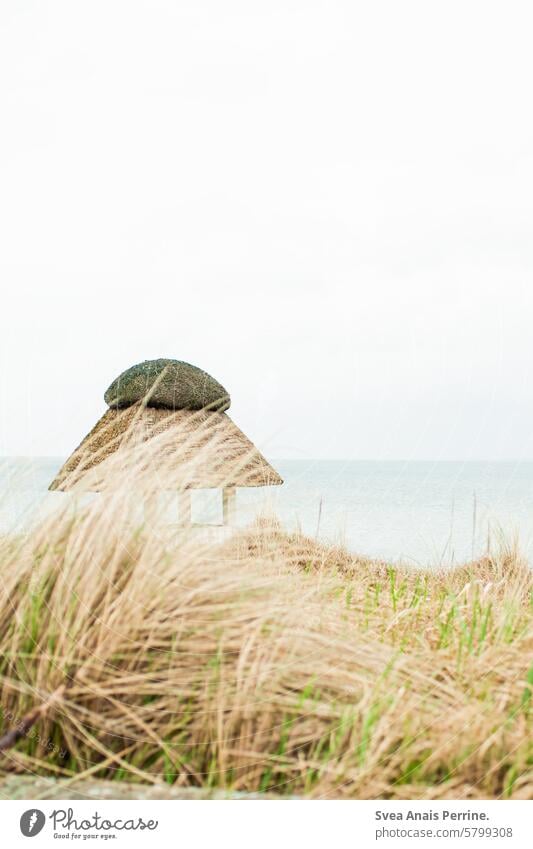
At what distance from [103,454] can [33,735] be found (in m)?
6.70

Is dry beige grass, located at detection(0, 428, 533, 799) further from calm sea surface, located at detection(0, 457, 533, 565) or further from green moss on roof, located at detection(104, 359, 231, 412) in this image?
green moss on roof, located at detection(104, 359, 231, 412)

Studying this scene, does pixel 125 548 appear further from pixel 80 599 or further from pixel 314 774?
pixel 314 774

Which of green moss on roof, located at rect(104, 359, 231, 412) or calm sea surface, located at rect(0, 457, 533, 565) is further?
green moss on roof, located at rect(104, 359, 231, 412)

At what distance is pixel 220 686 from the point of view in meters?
1.93

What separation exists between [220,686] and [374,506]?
100 centimetres

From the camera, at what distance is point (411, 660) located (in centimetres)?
219

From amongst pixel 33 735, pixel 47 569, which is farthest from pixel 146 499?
pixel 33 735

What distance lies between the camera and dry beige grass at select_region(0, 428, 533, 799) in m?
1.83
